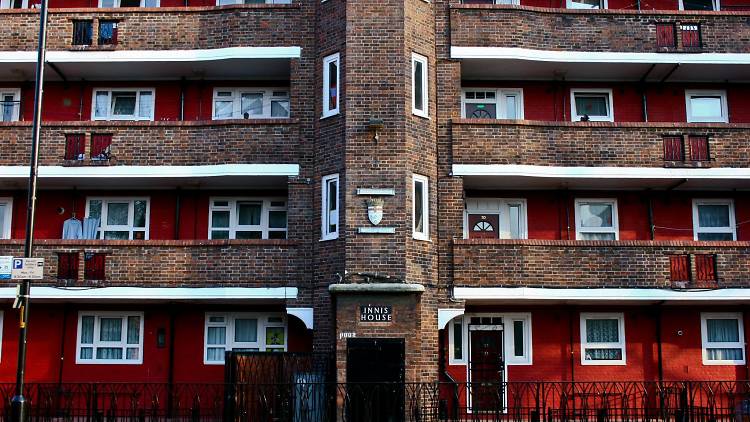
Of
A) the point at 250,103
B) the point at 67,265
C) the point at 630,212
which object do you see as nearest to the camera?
the point at 67,265

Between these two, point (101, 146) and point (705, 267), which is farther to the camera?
point (101, 146)

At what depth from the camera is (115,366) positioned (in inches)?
896

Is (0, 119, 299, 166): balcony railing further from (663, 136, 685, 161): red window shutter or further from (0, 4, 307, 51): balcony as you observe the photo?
(663, 136, 685, 161): red window shutter

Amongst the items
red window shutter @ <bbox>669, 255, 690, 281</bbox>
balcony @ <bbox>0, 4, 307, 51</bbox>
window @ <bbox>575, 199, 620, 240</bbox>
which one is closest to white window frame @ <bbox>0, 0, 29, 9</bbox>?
balcony @ <bbox>0, 4, 307, 51</bbox>

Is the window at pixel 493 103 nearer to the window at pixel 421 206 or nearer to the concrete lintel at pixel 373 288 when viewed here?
the window at pixel 421 206

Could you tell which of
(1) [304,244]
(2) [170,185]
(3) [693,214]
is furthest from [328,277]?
(3) [693,214]

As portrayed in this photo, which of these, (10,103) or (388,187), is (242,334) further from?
(10,103)

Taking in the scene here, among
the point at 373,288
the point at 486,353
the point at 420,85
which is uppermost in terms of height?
the point at 420,85

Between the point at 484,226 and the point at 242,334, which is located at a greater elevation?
the point at 484,226

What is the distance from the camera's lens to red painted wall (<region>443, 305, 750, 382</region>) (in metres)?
22.6

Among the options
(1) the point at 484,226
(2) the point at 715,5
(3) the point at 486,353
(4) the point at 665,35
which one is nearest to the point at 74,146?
(1) the point at 484,226

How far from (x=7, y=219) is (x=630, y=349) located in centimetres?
1664

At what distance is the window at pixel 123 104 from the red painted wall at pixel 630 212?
8935 mm

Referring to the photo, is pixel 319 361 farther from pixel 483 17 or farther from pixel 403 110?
pixel 483 17
